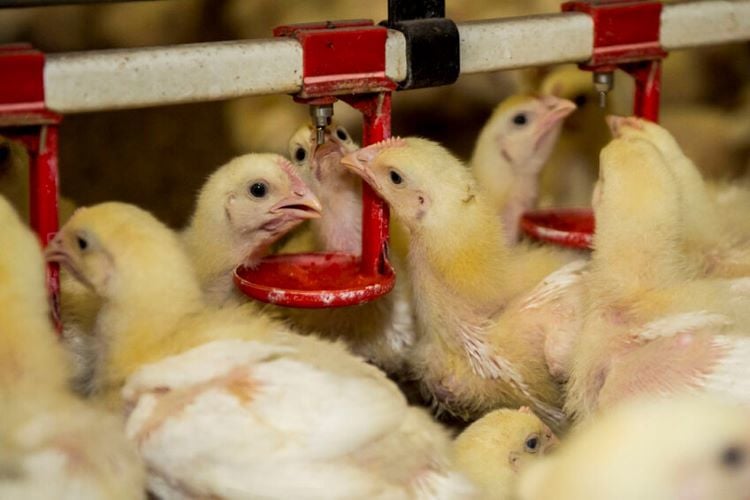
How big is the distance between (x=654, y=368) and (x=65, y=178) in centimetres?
230

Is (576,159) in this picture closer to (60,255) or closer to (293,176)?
(293,176)

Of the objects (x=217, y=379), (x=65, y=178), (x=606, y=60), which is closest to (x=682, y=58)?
(x=606, y=60)

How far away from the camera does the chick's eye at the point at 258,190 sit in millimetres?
2371

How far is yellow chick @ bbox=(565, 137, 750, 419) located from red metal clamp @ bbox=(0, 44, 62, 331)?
936 millimetres

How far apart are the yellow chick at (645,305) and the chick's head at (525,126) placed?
1.86 feet

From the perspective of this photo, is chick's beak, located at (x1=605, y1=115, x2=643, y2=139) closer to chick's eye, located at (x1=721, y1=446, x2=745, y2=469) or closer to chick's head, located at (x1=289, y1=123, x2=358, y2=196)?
chick's head, located at (x1=289, y1=123, x2=358, y2=196)

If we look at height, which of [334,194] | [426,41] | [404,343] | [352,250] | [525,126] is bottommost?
[404,343]

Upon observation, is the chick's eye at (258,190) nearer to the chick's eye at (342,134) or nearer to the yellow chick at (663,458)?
the chick's eye at (342,134)

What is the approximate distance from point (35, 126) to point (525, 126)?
1302mm

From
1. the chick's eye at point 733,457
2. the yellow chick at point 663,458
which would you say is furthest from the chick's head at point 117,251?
the chick's eye at point 733,457

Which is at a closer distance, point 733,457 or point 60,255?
point 733,457

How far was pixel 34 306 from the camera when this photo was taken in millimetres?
1840

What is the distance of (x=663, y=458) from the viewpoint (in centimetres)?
150

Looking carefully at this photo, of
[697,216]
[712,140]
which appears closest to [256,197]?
[697,216]
